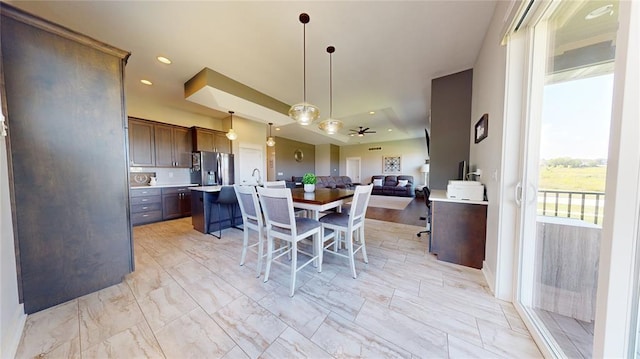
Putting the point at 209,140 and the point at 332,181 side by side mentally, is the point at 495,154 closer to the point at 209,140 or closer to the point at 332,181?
the point at 209,140

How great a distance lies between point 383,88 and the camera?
3.59m

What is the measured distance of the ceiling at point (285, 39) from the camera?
6.04ft

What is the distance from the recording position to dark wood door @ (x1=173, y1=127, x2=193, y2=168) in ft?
14.7

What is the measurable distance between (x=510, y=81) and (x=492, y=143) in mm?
554

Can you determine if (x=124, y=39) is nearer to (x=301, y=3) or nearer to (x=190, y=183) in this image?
(x=301, y=3)

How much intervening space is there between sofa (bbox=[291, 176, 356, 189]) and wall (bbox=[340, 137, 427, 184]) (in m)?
0.87

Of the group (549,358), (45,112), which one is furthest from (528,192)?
(45,112)

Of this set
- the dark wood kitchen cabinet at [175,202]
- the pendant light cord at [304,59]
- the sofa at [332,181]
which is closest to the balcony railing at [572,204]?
the pendant light cord at [304,59]

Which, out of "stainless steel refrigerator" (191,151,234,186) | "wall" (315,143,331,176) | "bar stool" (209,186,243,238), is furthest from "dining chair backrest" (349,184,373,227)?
"wall" (315,143,331,176)

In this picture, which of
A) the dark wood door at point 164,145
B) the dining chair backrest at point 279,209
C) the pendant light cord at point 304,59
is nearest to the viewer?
the dining chair backrest at point 279,209

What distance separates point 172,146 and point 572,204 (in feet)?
19.9

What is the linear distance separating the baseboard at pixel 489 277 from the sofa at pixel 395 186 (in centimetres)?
579

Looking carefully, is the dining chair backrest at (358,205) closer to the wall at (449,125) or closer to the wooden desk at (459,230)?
the wooden desk at (459,230)

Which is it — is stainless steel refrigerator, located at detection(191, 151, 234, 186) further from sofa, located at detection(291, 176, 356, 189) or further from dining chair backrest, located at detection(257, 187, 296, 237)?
sofa, located at detection(291, 176, 356, 189)
